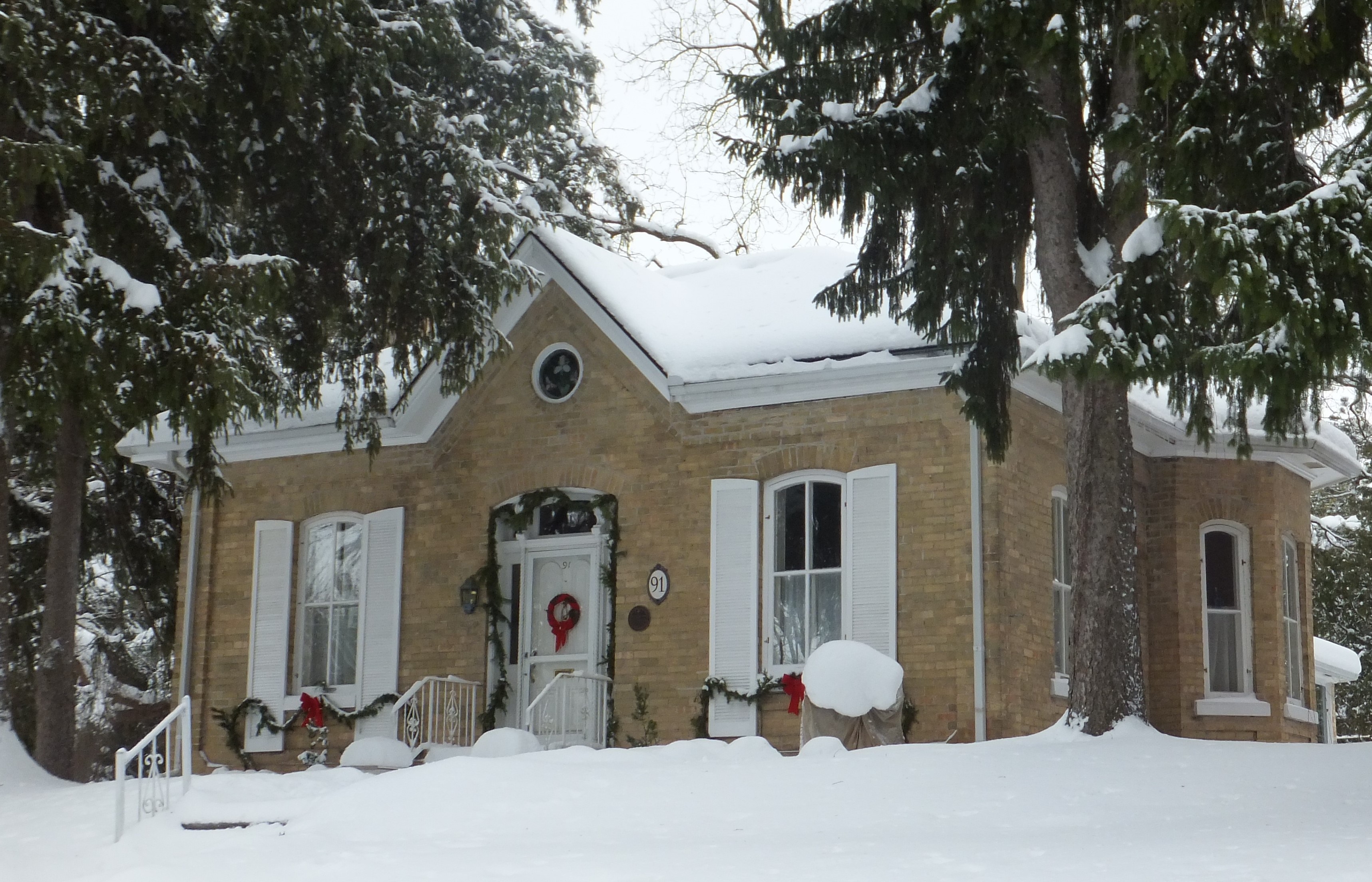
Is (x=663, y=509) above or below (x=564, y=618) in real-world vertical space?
above

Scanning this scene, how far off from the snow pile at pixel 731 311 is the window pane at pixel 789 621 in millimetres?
1947

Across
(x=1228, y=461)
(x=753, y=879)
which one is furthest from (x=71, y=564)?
(x=1228, y=461)

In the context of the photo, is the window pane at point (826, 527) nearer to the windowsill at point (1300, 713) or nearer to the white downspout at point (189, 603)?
the windowsill at point (1300, 713)

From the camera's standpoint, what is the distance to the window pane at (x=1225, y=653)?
51.1 ft

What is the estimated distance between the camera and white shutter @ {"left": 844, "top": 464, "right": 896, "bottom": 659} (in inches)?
517

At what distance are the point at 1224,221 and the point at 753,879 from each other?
4.27 m

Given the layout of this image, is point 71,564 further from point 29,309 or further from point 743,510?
point 743,510

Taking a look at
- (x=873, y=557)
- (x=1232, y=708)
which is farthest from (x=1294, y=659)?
(x=873, y=557)

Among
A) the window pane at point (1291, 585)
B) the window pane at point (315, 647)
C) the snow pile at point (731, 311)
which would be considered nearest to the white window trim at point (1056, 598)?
the snow pile at point (731, 311)

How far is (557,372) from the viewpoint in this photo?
15211 millimetres

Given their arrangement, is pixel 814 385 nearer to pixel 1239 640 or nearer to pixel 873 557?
pixel 873 557

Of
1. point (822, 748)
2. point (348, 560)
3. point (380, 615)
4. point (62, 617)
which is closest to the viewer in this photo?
point (822, 748)

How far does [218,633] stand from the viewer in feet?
53.3

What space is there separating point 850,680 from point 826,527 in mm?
2198
